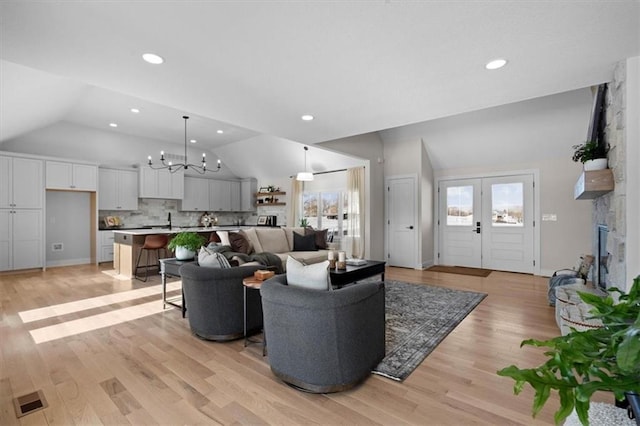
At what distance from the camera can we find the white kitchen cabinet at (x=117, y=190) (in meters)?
7.57

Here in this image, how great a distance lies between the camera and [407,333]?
3.22 meters

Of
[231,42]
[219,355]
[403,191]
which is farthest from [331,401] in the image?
[403,191]

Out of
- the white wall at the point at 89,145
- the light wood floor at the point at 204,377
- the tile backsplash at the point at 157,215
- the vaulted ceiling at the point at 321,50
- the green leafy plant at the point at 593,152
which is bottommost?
the light wood floor at the point at 204,377

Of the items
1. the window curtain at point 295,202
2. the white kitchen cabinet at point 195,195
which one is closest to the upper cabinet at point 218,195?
the white kitchen cabinet at point 195,195

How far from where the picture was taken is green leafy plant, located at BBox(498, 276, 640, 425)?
2.42 feet

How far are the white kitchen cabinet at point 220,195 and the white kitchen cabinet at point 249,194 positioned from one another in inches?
19.2

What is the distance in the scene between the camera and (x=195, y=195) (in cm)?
935

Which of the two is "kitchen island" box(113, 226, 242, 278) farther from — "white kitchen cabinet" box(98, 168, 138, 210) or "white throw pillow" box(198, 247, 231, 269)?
"white throw pillow" box(198, 247, 231, 269)

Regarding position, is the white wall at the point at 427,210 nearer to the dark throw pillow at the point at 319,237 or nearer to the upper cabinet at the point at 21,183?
the dark throw pillow at the point at 319,237

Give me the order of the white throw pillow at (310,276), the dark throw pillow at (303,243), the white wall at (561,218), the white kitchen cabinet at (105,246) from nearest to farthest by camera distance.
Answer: the white throw pillow at (310,276), the white wall at (561,218), the dark throw pillow at (303,243), the white kitchen cabinet at (105,246)

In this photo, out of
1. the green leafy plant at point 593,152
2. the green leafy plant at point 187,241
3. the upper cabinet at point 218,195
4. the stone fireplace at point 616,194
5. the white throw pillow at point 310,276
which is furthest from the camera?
the upper cabinet at point 218,195

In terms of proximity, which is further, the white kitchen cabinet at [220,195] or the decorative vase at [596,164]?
the white kitchen cabinet at [220,195]

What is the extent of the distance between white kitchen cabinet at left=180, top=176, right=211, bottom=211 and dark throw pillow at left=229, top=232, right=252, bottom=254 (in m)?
4.64

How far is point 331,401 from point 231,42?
2.68 m
